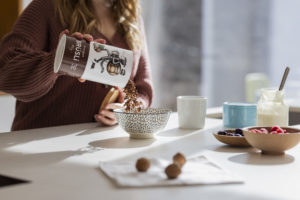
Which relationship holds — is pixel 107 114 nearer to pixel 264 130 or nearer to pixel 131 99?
pixel 131 99

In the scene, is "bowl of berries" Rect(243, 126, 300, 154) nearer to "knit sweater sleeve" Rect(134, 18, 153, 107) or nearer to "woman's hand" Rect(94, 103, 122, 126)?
"woman's hand" Rect(94, 103, 122, 126)

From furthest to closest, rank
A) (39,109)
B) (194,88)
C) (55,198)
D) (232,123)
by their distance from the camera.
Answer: (194,88), (39,109), (232,123), (55,198)

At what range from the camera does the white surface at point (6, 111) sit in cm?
269

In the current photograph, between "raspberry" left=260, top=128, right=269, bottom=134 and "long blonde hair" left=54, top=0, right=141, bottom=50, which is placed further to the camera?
"long blonde hair" left=54, top=0, right=141, bottom=50

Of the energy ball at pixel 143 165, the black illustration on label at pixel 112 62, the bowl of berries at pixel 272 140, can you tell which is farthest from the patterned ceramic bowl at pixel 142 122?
the energy ball at pixel 143 165

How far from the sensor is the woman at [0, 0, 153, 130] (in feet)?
5.07

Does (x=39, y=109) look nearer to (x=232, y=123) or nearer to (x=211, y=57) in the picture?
(x=232, y=123)

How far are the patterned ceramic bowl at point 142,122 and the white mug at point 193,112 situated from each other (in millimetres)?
201

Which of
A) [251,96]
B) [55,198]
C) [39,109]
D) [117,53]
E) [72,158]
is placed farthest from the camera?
[251,96]

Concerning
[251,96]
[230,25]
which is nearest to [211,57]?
[230,25]

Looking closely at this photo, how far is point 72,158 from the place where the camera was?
1109 millimetres

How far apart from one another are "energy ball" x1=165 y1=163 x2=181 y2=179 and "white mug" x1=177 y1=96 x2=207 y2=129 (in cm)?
67

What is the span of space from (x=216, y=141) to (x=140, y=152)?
266 millimetres

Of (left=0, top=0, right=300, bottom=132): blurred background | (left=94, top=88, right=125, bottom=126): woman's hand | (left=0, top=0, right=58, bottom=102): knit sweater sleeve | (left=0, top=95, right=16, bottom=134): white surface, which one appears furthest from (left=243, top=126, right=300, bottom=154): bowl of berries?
(left=0, top=0, right=300, bottom=132): blurred background
